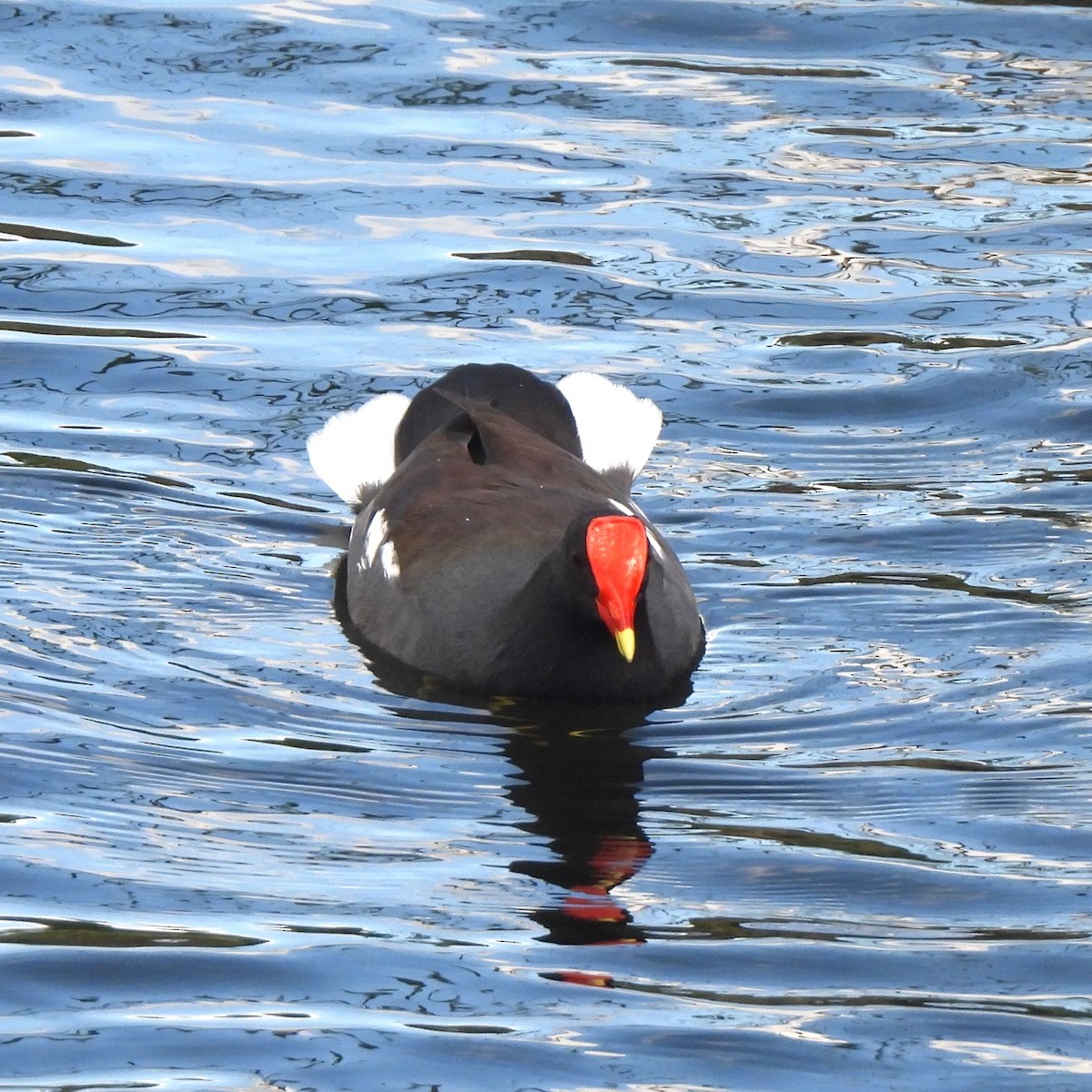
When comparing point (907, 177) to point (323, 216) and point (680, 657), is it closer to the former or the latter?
point (323, 216)

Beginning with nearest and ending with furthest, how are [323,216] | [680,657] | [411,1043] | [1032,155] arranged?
[411,1043], [680,657], [323,216], [1032,155]

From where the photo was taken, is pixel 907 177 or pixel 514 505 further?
pixel 907 177

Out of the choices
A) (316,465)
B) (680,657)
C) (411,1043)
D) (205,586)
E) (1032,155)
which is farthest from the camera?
(1032,155)

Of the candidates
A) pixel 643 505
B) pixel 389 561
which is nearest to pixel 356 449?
pixel 643 505

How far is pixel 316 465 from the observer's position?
858cm

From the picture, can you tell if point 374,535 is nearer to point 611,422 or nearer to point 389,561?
point 389,561

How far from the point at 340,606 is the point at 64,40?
7266mm

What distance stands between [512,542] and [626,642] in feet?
2.51

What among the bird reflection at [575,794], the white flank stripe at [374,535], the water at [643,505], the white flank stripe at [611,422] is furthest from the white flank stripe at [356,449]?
the bird reflection at [575,794]

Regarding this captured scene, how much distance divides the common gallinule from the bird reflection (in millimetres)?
74

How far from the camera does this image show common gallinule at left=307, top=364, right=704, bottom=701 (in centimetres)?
689

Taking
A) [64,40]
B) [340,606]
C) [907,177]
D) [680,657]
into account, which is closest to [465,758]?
[680,657]

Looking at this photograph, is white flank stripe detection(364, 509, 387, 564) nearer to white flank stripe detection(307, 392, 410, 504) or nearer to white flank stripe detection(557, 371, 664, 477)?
white flank stripe detection(307, 392, 410, 504)

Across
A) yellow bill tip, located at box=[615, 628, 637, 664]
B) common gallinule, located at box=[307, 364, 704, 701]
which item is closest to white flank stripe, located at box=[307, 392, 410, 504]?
common gallinule, located at box=[307, 364, 704, 701]
